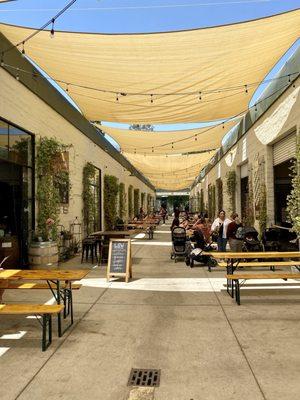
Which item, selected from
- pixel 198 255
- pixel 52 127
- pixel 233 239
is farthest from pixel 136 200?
pixel 233 239

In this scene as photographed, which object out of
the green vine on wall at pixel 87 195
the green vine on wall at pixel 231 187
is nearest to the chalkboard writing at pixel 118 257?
the green vine on wall at pixel 87 195

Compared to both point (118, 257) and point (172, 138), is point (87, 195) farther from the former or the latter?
A: point (118, 257)

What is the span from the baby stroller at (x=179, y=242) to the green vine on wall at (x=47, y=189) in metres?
3.24

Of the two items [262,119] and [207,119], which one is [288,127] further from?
[207,119]

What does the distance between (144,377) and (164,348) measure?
0.76 metres

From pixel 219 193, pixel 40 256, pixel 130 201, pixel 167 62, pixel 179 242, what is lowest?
pixel 40 256

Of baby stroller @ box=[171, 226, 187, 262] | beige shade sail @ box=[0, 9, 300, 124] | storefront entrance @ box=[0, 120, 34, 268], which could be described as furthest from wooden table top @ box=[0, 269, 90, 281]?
baby stroller @ box=[171, 226, 187, 262]

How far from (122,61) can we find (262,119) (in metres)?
5.12

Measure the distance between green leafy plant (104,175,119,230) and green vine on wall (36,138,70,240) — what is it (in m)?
8.54

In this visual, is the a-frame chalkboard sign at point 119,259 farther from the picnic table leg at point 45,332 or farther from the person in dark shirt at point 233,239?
the picnic table leg at point 45,332

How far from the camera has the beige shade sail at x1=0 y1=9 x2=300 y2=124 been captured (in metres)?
7.61

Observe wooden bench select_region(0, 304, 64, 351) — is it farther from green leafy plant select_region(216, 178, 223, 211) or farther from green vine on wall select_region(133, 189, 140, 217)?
green vine on wall select_region(133, 189, 140, 217)

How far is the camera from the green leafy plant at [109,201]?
18891mm

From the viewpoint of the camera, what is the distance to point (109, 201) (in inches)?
754
